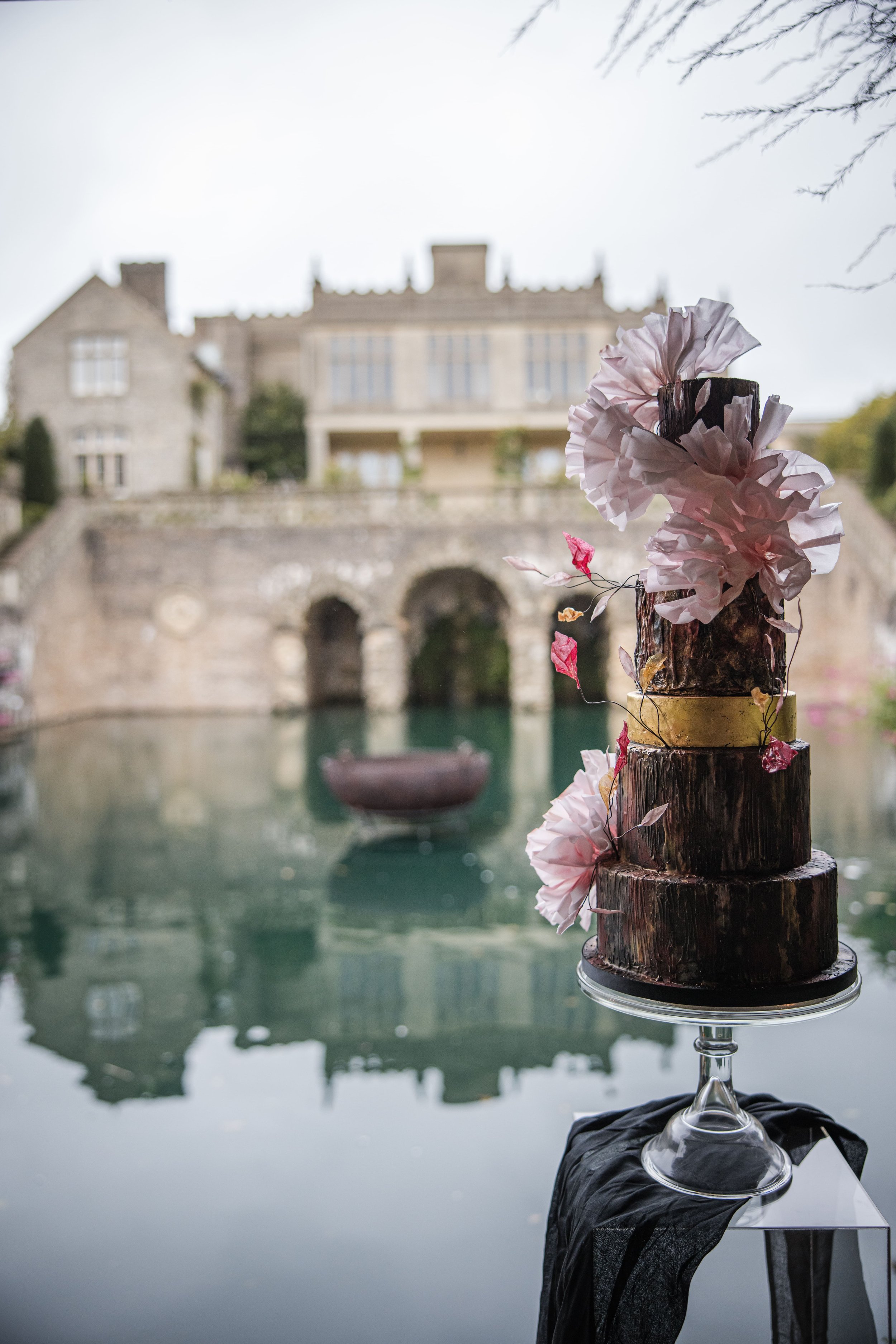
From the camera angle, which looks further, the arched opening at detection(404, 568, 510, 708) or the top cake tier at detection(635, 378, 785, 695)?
the arched opening at detection(404, 568, 510, 708)

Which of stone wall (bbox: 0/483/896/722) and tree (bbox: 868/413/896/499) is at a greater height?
tree (bbox: 868/413/896/499)

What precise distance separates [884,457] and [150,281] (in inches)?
666

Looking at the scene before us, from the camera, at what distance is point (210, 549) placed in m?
20.4

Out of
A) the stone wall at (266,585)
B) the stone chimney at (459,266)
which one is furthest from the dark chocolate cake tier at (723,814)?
the stone chimney at (459,266)

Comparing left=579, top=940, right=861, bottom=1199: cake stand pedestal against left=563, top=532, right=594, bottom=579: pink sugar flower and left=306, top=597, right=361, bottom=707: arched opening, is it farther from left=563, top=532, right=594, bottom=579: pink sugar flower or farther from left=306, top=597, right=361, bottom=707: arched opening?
left=306, top=597, right=361, bottom=707: arched opening

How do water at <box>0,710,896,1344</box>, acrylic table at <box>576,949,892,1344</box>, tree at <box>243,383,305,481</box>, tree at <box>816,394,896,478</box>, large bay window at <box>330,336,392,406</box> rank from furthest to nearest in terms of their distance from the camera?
tree at <box>243,383,305,481</box> → large bay window at <box>330,336,392,406</box> → tree at <box>816,394,896,478</box> → water at <box>0,710,896,1344</box> → acrylic table at <box>576,949,892,1344</box>

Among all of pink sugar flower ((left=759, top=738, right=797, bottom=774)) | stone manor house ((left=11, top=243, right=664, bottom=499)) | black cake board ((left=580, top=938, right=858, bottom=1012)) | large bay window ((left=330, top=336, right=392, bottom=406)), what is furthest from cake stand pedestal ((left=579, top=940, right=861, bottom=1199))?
large bay window ((left=330, top=336, right=392, bottom=406))

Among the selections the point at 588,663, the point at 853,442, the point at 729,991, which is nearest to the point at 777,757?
the point at 729,991

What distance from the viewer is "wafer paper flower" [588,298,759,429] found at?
1566 millimetres

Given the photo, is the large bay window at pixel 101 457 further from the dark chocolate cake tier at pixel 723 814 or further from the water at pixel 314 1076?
the dark chocolate cake tier at pixel 723 814

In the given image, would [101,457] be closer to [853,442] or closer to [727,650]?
[853,442]

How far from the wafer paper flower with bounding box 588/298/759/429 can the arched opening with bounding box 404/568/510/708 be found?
2105cm

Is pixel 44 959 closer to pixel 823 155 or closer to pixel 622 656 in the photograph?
pixel 622 656

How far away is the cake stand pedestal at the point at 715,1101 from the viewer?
151 centimetres
